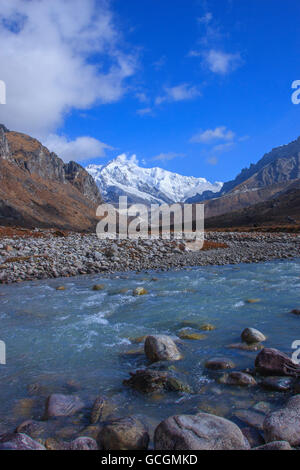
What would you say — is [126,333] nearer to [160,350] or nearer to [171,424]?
[160,350]

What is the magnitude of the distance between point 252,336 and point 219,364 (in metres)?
1.92

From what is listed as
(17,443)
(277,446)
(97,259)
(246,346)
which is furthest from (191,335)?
(97,259)

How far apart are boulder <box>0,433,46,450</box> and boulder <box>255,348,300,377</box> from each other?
4.64 meters

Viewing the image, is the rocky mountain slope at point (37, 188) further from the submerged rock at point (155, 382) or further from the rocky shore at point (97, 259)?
the submerged rock at point (155, 382)

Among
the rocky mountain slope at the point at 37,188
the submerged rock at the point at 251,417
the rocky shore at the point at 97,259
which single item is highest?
the rocky mountain slope at the point at 37,188

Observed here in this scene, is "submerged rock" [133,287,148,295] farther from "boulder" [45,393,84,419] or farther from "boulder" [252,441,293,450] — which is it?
"boulder" [252,441,293,450]

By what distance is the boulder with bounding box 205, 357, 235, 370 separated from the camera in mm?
7066

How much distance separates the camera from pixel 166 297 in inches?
583

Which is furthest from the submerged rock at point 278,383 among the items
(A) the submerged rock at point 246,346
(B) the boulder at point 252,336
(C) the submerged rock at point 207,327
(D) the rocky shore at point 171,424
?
(C) the submerged rock at point 207,327

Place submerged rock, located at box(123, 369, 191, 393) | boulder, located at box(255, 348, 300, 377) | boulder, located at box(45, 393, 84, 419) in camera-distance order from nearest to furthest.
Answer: boulder, located at box(45, 393, 84, 419) < submerged rock, located at box(123, 369, 191, 393) < boulder, located at box(255, 348, 300, 377)

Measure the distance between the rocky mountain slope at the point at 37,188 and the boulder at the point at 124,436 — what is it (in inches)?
3213

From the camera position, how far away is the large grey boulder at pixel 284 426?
174 inches

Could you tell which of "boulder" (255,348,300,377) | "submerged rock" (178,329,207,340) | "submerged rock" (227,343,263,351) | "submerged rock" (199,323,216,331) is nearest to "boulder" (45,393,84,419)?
"boulder" (255,348,300,377)
